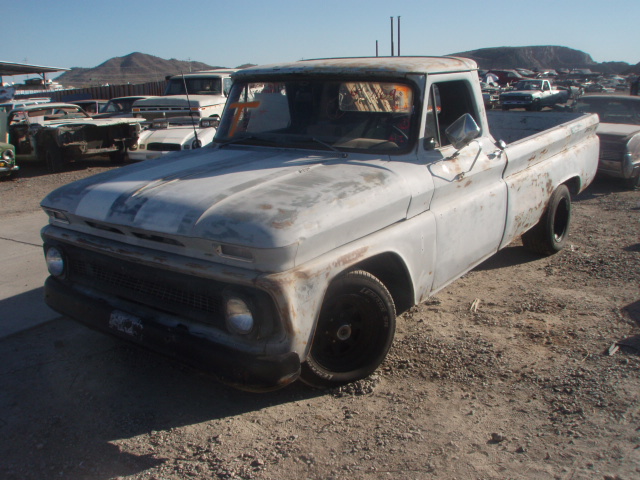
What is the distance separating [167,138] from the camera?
33.7 ft

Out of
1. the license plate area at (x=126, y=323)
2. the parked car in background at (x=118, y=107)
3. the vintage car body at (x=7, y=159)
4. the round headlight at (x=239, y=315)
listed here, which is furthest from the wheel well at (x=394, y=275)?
the parked car in background at (x=118, y=107)

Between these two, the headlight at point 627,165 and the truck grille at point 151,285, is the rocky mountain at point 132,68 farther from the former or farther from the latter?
the truck grille at point 151,285

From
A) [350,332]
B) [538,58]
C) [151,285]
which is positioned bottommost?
[350,332]

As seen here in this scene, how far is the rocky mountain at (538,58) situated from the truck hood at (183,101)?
7048 cm

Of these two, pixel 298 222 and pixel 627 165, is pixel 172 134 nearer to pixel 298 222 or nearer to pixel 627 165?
pixel 627 165

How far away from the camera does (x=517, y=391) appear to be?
3371 mm

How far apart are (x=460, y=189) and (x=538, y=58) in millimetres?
99833

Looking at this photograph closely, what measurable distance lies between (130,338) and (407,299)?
1.61 m

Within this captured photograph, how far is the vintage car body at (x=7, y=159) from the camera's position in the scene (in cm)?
1079

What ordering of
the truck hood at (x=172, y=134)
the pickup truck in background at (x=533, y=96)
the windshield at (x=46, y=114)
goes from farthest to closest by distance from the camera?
the pickup truck in background at (x=533, y=96) → the windshield at (x=46, y=114) → the truck hood at (x=172, y=134)

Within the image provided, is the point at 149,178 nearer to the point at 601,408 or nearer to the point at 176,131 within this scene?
the point at 601,408

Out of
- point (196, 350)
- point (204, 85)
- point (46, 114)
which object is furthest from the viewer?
point (46, 114)

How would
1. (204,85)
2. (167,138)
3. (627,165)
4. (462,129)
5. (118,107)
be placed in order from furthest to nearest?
1. (118,107)
2. (204,85)
3. (167,138)
4. (627,165)
5. (462,129)

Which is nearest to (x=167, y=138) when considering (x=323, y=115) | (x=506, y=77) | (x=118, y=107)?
(x=323, y=115)
